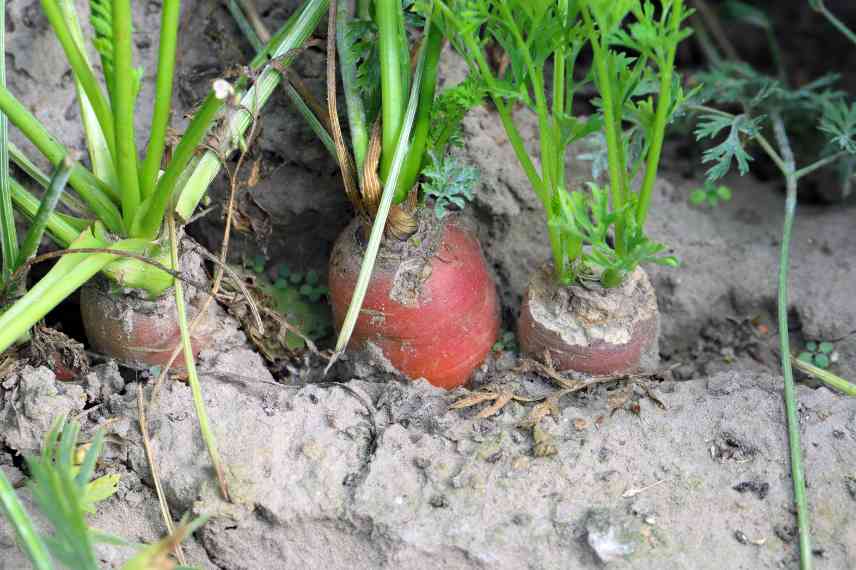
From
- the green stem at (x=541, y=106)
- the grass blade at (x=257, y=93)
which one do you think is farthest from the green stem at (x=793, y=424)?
the grass blade at (x=257, y=93)

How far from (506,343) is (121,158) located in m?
0.75

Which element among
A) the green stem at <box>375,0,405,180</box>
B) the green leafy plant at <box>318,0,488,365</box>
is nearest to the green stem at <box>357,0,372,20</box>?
the green leafy plant at <box>318,0,488,365</box>

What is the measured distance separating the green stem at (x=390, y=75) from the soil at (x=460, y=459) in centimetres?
30

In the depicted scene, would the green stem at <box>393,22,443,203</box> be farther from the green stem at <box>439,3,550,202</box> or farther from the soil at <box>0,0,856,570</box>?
the soil at <box>0,0,856,570</box>

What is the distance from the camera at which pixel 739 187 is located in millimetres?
1918

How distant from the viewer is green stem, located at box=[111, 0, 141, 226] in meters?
1.11

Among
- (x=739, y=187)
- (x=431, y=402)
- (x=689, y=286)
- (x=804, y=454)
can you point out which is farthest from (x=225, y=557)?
(x=739, y=187)

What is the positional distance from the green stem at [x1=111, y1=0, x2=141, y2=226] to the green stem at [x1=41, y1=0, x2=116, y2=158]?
0.04m

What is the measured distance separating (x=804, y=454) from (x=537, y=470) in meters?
0.41

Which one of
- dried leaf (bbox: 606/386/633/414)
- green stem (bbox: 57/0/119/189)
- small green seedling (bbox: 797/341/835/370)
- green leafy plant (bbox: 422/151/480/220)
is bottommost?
small green seedling (bbox: 797/341/835/370)

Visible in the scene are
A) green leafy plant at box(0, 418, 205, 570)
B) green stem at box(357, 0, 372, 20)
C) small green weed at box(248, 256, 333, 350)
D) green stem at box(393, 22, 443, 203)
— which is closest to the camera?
green leafy plant at box(0, 418, 205, 570)

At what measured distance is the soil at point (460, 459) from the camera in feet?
3.94

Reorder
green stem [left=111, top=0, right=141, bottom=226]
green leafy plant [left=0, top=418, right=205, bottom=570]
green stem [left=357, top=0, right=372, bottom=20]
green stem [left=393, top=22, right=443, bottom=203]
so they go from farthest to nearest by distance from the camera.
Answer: green stem [left=357, top=0, right=372, bottom=20] → green stem [left=393, top=22, right=443, bottom=203] → green stem [left=111, top=0, right=141, bottom=226] → green leafy plant [left=0, top=418, right=205, bottom=570]

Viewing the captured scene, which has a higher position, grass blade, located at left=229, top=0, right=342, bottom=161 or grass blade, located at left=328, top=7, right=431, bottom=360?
grass blade, located at left=229, top=0, right=342, bottom=161
